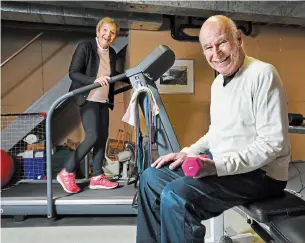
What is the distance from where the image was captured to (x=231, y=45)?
1283 mm

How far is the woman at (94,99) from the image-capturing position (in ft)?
9.02

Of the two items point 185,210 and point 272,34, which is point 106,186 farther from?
point 272,34

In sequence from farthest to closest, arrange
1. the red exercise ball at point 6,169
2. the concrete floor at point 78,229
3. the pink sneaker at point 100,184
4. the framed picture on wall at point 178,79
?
the framed picture on wall at point 178,79 → the red exercise ball at point 6,169 → the pink sneaker at point 100,184 → the concrete floor at point 78,229

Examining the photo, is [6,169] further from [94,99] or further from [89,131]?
[94,99]

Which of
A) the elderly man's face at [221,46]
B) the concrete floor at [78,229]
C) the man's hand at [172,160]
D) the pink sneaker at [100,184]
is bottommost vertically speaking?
the concrete floor at [78,229]

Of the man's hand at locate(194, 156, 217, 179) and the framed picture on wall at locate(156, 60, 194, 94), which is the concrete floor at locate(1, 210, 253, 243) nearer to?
the man's hand at locate(194, 156, 217, 179)

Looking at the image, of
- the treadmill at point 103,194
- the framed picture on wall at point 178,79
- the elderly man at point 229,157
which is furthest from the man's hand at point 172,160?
the framed picture on wall at point 178,79

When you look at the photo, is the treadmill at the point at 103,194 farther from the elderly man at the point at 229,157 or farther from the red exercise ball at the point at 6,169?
the elderly man at the point at 229,157

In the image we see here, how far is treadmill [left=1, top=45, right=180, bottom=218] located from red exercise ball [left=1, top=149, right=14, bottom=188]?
39 cm

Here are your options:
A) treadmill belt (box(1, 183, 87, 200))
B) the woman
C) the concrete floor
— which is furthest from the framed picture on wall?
the concrete floor

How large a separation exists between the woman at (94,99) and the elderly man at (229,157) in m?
1.50

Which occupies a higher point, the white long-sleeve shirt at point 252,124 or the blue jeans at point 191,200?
the white long-sleeve shirt at point 252,124

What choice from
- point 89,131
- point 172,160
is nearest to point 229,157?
point 172,160

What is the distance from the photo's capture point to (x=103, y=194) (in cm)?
272
